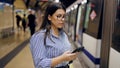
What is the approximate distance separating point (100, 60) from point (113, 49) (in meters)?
1.50

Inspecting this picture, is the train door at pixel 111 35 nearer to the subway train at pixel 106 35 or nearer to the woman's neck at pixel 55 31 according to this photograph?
the subway train at pixel 106 35

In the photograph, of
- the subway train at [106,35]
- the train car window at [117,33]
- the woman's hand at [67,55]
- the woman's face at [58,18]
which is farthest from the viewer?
the subway train at [106,35]

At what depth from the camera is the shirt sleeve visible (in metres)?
2.12

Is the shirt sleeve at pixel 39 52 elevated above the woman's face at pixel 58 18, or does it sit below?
below

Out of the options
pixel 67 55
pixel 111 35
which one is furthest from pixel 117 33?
pixel 67 55

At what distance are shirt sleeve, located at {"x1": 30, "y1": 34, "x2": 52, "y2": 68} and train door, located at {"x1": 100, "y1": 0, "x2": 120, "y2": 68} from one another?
7.29ft

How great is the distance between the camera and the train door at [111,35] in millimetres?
4266

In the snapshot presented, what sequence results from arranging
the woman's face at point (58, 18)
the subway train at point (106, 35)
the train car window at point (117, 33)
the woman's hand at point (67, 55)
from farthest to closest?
1. the subway train at point (106, 35)
2. the train car window at point (117, 33)
3. the woman's face at point (58, 18)
4. the woman's hand at point (67, 55)

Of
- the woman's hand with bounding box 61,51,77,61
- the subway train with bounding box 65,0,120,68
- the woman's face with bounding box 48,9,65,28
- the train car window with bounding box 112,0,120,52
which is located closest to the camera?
the woman's hand with bounding box 61,51,77,61

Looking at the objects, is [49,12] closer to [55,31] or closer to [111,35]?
[55,31]

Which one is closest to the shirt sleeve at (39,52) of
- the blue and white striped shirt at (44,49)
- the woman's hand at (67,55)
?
the blue and white striped shirt at (44,49)

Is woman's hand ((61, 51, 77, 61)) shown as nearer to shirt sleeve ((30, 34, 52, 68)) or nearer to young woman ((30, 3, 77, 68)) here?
young woman ((30, 3, 77, 68))

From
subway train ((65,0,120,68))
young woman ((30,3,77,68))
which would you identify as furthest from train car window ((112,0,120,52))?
young woman ((30,3,77,68))

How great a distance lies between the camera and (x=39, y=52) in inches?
84.0
